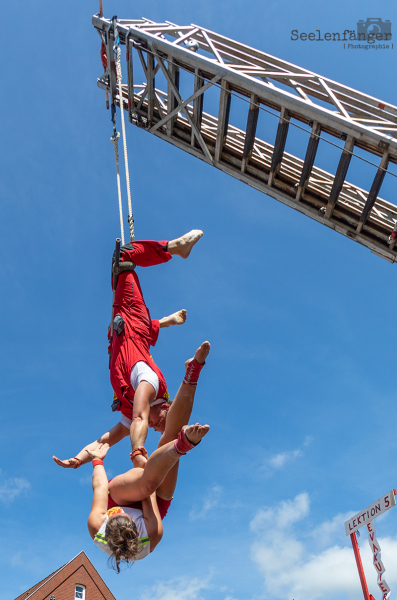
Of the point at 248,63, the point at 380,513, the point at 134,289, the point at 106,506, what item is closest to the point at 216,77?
the point at 248,63

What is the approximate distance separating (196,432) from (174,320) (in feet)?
10.7

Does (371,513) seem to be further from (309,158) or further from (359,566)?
(309,158)

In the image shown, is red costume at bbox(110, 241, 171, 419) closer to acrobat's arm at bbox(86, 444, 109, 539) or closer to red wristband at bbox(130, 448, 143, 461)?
red wristband at bbox(130, 448, 143, 461)

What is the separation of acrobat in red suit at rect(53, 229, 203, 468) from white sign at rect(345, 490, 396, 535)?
219 inches

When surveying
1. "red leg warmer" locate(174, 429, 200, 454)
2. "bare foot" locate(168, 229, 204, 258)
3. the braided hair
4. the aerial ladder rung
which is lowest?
the braided hair

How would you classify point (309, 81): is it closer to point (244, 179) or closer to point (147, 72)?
point (244, 179)

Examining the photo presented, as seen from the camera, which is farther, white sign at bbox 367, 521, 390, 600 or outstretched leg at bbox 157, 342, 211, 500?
white sign at bbox 367, 521, 390, 600

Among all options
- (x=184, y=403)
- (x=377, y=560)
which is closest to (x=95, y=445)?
(x=184, y=403)

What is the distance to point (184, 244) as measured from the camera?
17.9 ft

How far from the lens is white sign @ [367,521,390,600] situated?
26.4 ft

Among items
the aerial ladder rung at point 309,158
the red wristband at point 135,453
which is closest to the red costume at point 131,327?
the red wristband at point 135,453

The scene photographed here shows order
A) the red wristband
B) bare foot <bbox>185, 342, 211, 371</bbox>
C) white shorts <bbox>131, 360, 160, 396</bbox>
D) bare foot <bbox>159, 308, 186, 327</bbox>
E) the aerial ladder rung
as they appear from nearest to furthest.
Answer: bare foot <bbox>185, 342, 211, 371</bbox>
the red wristband
white shorts <bbox>131, 360, 160, 396</bbox>
the aerial ladder rung
bare foot <bbox>159, 308, 186, 327</bbox>

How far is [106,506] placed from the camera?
372cm

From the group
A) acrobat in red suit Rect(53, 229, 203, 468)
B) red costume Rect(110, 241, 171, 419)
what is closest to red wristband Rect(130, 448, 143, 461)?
acrobat in red suit Rect(53, 229, 203, 468)
